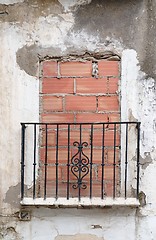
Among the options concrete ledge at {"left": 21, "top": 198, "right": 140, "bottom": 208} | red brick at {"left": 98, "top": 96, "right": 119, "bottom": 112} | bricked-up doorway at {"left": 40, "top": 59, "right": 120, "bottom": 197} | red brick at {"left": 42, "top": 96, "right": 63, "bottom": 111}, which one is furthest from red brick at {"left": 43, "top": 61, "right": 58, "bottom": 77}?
concrete ledge at {"left": 21, "top": 198, "right": 140, "bottom": 208}

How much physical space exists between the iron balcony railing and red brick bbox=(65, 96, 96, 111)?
0.14 metres

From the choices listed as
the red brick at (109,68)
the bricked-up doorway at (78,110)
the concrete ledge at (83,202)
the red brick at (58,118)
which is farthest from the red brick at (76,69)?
the concrete ledge at (83,202)

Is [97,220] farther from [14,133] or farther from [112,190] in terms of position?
[14,133]

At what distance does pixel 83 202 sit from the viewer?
3611 mm

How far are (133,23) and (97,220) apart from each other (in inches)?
65.4

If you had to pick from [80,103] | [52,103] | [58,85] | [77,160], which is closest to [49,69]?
[58,85]

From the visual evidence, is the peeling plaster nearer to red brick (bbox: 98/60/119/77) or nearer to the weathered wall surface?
the weathered wall surface

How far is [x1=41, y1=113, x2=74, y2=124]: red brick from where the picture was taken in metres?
3.78

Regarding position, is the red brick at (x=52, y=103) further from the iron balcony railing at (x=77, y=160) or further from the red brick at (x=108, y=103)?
the red brick at (x=108, y=103)

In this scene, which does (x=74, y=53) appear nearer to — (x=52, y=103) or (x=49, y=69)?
(x=49, y=69)

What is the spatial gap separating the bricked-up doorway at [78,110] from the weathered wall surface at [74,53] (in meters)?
0.09

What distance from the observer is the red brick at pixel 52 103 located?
3.79 meters

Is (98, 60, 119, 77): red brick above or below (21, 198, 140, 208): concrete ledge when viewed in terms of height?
above

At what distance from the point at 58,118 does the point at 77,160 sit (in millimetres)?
392
